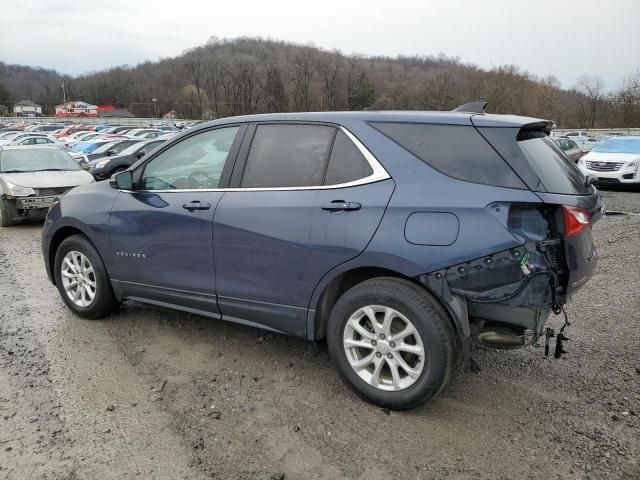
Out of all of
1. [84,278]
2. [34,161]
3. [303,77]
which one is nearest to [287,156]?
[84,278]

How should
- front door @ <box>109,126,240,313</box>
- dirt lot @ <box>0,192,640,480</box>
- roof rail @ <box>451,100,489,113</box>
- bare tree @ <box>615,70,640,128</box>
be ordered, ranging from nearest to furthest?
dirt lot @ <box>0,192,640,480</box>
roof rail @ <box>451,100,489,113</box>
front door @ <box>109,126,240,313</box>
bare tree @ <box>615,70,640,128</box>

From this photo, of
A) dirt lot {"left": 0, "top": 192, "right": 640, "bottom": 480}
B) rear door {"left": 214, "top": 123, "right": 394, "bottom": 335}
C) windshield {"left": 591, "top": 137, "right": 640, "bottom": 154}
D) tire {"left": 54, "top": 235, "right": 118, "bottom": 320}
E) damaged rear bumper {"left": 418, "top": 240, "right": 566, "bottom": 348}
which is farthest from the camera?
windshield {"left": 591, "top": 137, "right": 640, "bottom": 154}

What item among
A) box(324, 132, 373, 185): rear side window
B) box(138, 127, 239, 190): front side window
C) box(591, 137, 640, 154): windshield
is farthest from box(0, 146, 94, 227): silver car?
box(591, 137, 640, 154): windshield

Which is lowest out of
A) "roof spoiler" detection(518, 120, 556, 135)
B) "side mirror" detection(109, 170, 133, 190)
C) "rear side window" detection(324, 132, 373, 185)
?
"side mirror" detection(109, 170, 133, 190)

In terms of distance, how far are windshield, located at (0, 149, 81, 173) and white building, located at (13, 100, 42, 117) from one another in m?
114

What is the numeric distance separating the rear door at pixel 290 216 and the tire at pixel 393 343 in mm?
269

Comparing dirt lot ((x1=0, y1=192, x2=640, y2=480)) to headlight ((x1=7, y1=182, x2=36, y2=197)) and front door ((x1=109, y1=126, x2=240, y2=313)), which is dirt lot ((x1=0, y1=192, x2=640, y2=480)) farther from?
headlight ((x1=7, y1=182, x2=36, y2=197))

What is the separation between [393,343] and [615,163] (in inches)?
501

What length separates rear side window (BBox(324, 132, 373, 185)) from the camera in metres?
3.29

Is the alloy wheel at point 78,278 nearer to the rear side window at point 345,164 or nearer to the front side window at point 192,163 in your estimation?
the front side window at point 192,163

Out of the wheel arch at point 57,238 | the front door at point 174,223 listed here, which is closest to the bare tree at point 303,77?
the wheel arch at point 57,238

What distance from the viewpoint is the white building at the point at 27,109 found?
10999cm

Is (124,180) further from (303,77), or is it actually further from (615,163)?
(303,77)

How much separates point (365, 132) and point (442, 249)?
0.94 m
